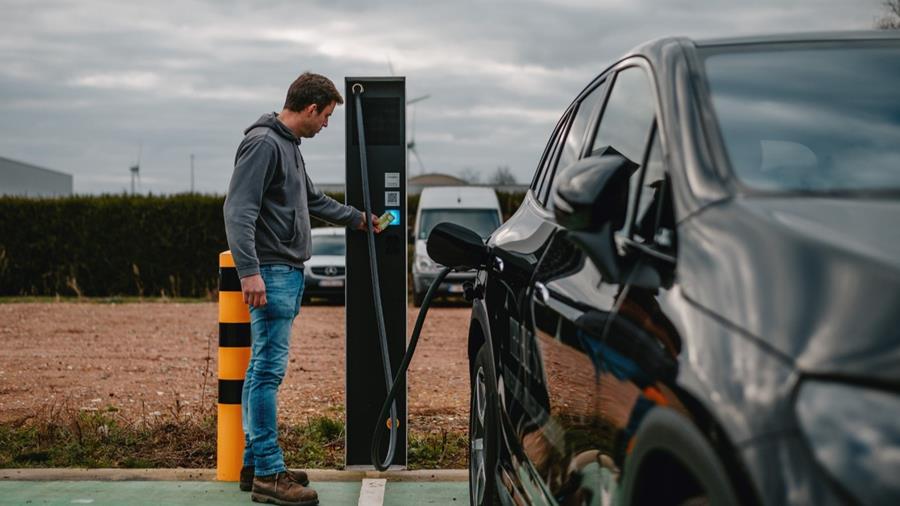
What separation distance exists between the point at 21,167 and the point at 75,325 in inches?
1677

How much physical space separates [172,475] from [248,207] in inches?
66.6

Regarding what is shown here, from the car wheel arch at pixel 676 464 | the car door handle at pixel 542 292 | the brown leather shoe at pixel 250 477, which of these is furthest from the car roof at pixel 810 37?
the brown leather shoe at pixel 250 477

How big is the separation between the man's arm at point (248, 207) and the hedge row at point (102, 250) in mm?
21449

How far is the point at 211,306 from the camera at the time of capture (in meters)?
21.7

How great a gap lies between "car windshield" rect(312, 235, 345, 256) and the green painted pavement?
17.6m

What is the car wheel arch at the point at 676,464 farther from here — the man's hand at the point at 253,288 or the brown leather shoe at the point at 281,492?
the brown leather shoe at the point at 281,492

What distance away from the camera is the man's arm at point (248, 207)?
5.09 m

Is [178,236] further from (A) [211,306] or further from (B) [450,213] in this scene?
(B) [450,213]

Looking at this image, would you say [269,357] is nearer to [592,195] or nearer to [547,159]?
[547,159]

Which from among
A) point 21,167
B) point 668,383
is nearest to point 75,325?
point 668,383

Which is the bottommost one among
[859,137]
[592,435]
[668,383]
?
[592,435]

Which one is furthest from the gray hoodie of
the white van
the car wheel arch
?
the white van

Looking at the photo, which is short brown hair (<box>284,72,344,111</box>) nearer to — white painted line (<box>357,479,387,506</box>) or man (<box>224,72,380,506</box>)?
man (<box>224,72,380,506</box>)

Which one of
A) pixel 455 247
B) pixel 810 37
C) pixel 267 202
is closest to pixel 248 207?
pixel 267 202
